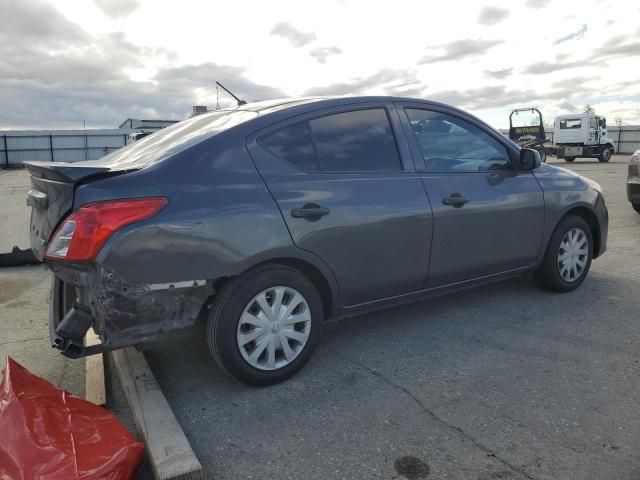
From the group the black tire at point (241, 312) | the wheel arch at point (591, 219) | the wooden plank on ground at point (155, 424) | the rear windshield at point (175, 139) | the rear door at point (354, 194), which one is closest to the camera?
the wooden plank on ground at point (155, 424)

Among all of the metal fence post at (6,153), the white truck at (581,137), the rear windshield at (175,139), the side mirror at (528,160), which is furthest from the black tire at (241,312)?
the metal fence post at (6,153)

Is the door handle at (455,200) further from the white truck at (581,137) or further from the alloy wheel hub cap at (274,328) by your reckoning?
the white truck at (581,137)

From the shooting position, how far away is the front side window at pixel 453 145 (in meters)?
3.65

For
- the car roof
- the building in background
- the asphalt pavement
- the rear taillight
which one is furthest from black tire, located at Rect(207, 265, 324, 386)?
the building in background

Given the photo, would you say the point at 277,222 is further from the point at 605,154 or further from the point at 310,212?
the point at 605,154

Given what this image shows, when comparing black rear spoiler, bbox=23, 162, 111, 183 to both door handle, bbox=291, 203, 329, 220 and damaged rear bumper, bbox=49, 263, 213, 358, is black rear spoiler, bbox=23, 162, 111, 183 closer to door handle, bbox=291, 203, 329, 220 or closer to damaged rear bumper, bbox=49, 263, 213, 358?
damaged rear bumper, bbox=49, 263, 213, 358

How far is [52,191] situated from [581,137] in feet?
93.5

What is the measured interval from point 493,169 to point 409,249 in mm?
1089

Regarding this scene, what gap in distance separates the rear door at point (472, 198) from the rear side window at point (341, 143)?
0.22 metres

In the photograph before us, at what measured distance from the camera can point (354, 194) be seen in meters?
3.21

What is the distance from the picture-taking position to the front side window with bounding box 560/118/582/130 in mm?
27181

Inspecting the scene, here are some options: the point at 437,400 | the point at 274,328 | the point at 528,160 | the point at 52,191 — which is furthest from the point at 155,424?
the point at 528,160

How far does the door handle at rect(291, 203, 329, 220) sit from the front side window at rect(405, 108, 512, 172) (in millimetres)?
959

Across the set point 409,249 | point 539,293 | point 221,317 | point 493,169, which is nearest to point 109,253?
point 221,317
